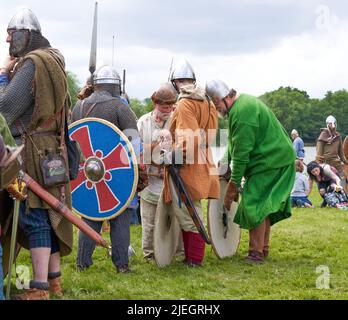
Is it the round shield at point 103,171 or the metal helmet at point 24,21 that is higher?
the metal helmet at point 24,21

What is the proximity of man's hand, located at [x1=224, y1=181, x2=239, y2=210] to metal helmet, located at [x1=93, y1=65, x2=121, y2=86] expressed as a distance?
4.14 ft

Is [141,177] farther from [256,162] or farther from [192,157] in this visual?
[256,162]

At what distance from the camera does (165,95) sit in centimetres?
574

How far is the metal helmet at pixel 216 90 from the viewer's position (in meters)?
5.66

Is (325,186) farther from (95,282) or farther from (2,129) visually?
(2,129)

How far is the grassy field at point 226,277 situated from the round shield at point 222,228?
0.33 ft

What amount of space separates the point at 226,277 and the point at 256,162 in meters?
1.06

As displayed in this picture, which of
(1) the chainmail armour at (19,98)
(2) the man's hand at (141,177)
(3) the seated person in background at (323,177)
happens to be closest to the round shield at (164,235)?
(2) the man's hand at (141,177)

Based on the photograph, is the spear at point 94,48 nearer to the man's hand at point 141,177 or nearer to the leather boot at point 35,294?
the man's hand at point 141,177

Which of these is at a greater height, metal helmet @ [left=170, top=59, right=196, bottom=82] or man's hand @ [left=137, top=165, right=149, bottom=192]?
metal helmet @ [left=170, top=59, right=196, bottom=82]

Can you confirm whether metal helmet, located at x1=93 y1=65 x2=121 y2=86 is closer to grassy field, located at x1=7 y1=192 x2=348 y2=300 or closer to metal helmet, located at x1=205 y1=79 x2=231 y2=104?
metal helmet, located at x1=205 y1=79 x2=231 y2=104

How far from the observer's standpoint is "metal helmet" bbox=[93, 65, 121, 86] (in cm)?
550

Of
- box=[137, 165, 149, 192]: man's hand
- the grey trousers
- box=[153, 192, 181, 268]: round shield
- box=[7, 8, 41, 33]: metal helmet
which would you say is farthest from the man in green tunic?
box=[7, 8, 41, 33]: metal helmet

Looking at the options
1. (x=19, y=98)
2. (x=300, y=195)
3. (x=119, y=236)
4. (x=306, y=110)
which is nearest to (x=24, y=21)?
(x=19, y=98)
